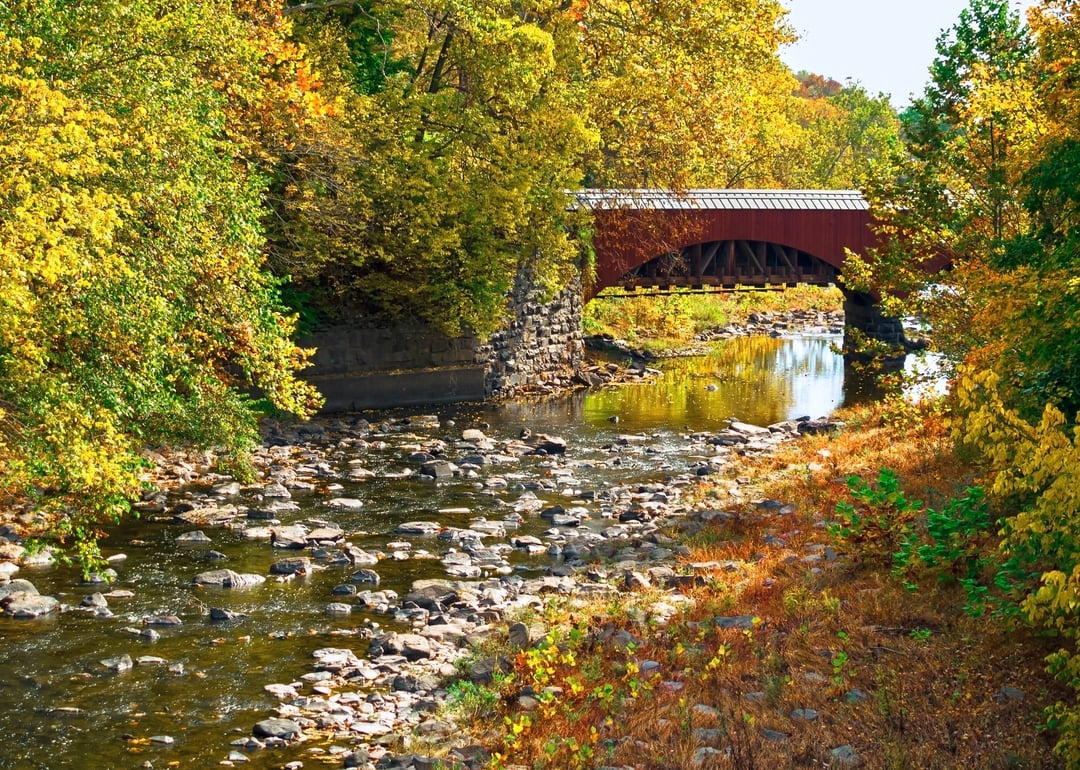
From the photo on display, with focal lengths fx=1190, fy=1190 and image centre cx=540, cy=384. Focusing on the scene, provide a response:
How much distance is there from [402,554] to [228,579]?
2.24 m

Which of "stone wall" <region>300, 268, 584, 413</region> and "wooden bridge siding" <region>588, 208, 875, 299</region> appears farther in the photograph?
"wooden bridge siding" <region>588, 208, 875, 299</region>

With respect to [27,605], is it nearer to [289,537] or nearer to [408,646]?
[289,537]

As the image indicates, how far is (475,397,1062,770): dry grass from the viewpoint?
8133 mm

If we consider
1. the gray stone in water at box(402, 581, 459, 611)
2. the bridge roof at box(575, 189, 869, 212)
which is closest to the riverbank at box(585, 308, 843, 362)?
the bridge roof at box(575, 189, 869, 212)

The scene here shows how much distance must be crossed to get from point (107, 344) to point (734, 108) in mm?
22883

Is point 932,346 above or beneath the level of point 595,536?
above

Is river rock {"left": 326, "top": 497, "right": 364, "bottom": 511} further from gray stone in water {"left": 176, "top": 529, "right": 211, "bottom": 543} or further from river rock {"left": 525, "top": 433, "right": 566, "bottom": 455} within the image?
river rock {"left": 525, "top": 433, "right": 566, "bottom": 455}

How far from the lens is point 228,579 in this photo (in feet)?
43.7

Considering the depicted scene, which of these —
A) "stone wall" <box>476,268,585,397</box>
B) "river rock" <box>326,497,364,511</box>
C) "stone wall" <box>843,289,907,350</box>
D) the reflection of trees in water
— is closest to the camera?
"river rock" <box>326,497,364,511</box>

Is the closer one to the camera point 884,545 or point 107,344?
point 107,344

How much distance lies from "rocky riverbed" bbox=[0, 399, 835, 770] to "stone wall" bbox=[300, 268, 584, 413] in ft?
8.08

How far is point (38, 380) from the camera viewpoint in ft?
31.7

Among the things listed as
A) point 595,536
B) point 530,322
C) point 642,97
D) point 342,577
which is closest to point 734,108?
point 642,97

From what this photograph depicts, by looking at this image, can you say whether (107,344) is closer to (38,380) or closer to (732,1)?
(38,380)
